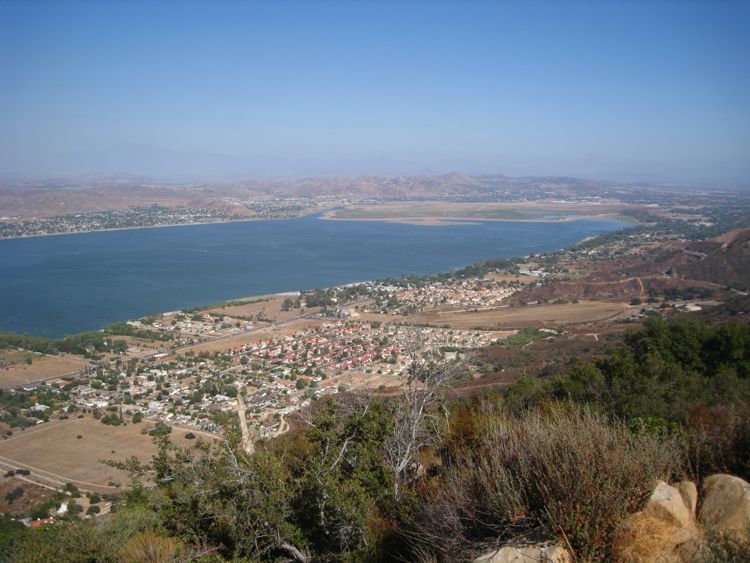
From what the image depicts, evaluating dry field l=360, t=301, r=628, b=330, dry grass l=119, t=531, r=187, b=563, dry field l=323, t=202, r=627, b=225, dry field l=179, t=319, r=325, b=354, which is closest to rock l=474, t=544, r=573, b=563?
dry grass l=119, t=531, r=187, b=563

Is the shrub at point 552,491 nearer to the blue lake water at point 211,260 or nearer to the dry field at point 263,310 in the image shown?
the dry field at point 263,310

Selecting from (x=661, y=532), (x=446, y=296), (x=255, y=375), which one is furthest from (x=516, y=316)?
(x=661, y=532)

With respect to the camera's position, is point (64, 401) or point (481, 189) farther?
point (481, 189)

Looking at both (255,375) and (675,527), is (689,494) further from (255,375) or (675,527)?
(255,375)

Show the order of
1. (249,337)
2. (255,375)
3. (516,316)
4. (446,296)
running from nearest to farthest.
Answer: (255,375) < (249,337) < (516,316) < (446,296)

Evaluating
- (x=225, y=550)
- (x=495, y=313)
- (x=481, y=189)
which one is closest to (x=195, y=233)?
(x=495, y=313)

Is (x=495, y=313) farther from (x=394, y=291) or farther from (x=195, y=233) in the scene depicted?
(x=195, y=233)
